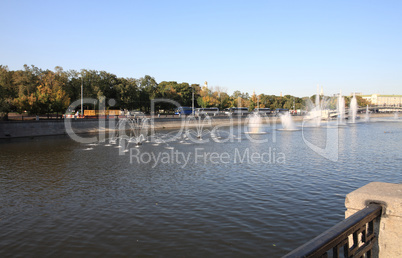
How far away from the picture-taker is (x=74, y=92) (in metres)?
63.4

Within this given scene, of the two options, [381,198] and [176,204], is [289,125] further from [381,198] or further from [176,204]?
[381,198]

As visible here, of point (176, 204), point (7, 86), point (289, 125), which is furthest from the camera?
point (289, 125)

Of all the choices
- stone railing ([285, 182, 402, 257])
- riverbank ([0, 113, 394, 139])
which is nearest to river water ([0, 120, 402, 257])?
stone railing ([285, 182, 402, 257])

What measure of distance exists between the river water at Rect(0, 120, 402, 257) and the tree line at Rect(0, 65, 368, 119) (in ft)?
103

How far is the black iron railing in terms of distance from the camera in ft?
11.3

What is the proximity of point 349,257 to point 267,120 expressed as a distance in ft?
279

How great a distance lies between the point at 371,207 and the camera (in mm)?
4406

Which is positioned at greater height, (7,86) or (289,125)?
(7,86)

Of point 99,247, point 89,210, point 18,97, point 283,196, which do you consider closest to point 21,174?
point 89,210

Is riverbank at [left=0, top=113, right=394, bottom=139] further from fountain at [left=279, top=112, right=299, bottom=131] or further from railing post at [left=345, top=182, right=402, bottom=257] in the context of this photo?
railing post at [left=345, top=182, right=402, bottom=257]

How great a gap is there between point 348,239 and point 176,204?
780 centimetres

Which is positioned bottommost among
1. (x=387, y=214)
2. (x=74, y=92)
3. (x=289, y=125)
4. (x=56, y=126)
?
(x=289, y=125)

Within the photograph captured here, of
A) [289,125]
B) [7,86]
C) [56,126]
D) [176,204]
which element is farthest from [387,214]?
[289,125]

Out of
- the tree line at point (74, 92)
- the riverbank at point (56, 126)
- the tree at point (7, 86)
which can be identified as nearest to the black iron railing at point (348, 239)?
the riverbank at point (56, 126)
